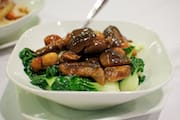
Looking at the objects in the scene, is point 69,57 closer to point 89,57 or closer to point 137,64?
point 89,57

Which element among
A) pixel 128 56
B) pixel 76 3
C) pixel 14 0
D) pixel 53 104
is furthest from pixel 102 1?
pixel 53 104

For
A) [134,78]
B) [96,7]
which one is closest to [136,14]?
[96,7]

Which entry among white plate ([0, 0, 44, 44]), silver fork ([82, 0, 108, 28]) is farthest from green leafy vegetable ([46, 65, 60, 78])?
silver fork ([82, 0, 108, 28])

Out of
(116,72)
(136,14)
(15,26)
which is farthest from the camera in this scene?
(136,14)

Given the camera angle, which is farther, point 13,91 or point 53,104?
point 13,91

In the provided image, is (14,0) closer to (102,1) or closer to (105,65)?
(102,1)

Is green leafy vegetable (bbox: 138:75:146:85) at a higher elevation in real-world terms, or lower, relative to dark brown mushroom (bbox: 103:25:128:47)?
lower

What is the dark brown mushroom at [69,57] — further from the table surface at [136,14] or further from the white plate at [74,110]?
the table surface at [136,14]

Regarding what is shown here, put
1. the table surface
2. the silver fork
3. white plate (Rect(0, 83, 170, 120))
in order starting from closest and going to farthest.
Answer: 1. white plate (Rect(0, 83, 170, 120))
2. the table surface
3. the silver fork

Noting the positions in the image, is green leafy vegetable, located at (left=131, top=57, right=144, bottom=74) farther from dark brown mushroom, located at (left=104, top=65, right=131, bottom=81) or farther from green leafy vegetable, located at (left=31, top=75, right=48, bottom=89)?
green leafy vegetable, located at (left=31, top=75, right=48, bottom=89)
